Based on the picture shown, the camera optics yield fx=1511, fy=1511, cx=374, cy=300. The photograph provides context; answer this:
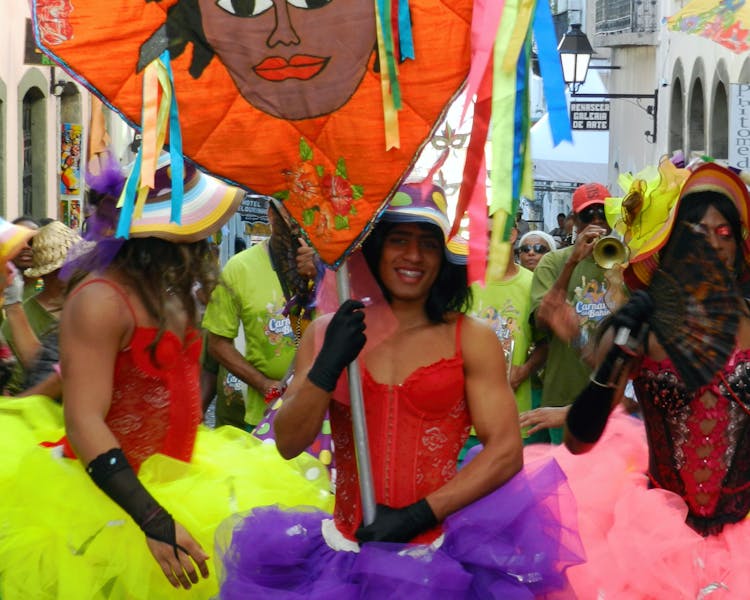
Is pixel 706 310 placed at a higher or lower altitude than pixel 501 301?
higher

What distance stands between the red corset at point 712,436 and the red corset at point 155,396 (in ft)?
5.05

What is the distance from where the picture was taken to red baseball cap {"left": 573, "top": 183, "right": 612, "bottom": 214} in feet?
30.5

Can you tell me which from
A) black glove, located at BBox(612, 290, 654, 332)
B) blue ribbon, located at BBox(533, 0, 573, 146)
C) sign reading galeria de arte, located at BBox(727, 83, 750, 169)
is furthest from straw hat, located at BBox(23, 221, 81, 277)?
blue ribbon, located at BBox(533, 0, 573, 146)

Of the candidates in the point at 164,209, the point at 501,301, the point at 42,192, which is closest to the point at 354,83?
the point at 164,209

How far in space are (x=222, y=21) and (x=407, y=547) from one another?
1.57 metres

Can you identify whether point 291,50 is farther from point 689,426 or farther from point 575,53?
point 575,53

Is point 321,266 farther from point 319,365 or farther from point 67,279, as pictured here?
point 67,279

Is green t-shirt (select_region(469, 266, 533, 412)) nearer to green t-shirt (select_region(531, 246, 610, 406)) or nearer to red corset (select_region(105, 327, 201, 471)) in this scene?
green t-shirt (select_region(531, 246, 610, 406))

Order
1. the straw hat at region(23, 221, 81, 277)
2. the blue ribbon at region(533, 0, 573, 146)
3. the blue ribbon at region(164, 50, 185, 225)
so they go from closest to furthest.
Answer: the blue ribbon at region(533, 0, 573, 146) < the blue ribbon at region(164, 50, 185, 225) < the straw hat at region(23, 221, 81, 277)

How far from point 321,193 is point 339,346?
448 mm

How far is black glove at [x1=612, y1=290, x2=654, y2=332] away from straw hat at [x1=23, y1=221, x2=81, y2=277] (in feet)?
13.2

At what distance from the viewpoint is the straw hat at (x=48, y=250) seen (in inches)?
317

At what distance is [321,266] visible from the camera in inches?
187

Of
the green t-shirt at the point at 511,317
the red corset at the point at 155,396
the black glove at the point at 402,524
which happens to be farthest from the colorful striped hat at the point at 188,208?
the green t-shirt at the point at 511,317
